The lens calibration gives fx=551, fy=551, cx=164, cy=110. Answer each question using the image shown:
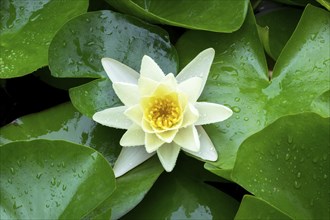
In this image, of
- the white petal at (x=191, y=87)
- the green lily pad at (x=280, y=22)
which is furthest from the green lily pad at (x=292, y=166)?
the green lily pad at (x=280, y=22)

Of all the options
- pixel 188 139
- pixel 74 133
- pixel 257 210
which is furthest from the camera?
pixel 74 133

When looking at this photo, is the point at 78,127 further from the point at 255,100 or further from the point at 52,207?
the point at 255,100

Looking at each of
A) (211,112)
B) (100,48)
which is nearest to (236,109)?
(211,112)

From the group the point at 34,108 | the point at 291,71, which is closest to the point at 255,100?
the point at 291,71

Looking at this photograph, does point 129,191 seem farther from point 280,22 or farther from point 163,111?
point 280,22

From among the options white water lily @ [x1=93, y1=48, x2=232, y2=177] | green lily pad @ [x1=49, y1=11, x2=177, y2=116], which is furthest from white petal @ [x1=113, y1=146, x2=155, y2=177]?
green lily pad @ [x1=49, y1=11, x2=177, y2=116]

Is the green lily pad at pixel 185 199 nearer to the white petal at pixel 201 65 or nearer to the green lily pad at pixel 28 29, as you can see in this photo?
the white petal at pixel 201 65

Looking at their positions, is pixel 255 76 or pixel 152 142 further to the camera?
pixel 255 76
